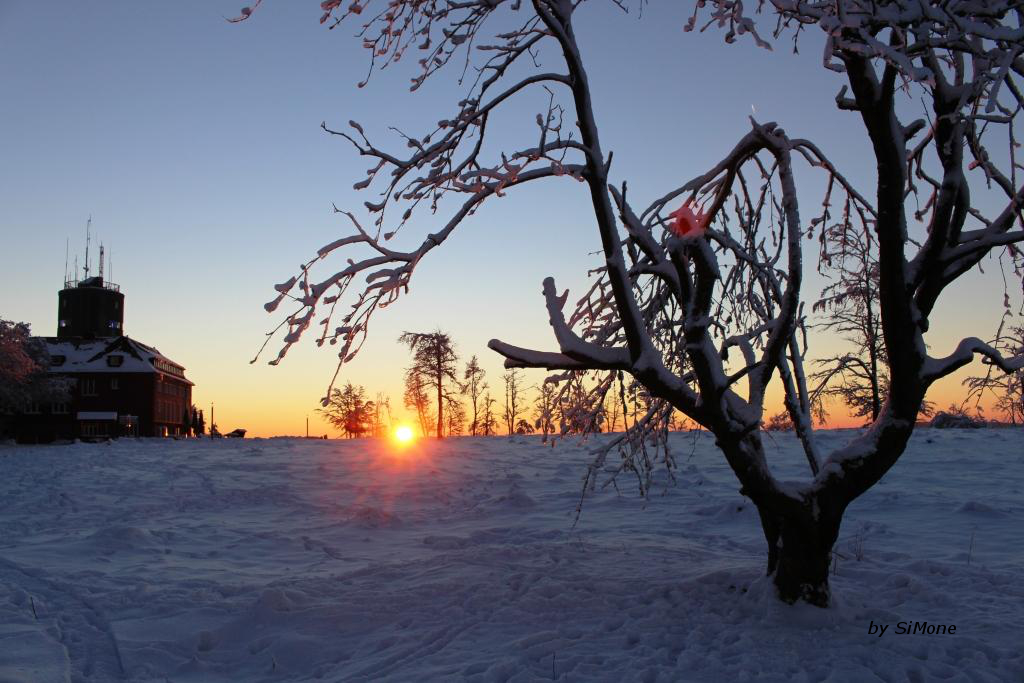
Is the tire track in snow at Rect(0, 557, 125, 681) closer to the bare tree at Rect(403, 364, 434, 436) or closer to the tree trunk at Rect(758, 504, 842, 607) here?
the tree trunk at Rect(758, 504, 842, 607)

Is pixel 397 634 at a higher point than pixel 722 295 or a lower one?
lower

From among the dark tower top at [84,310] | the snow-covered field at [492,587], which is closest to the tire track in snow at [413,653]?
the snow-covered field at [492,587]

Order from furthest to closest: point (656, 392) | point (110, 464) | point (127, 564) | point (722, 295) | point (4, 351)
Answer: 1. point (4, 351)
2. point (110, 464)
3. point (127, 564)
4. point (722, 295)
5. point (656, 392)

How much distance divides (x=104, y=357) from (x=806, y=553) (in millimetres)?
61791

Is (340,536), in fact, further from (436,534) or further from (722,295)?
(722,295)

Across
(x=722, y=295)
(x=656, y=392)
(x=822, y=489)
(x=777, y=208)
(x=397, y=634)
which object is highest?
(x=777, y=208)

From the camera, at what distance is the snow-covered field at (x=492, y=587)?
5043 mm

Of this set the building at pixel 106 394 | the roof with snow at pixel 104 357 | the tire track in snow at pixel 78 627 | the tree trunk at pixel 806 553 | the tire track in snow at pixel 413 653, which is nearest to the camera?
the tire track in snow at pixel 413 653

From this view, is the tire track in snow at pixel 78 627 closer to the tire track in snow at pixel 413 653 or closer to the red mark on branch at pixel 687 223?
the tire track in snow at pixel 413 653

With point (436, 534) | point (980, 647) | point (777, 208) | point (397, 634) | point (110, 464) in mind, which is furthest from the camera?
point (110, 464)

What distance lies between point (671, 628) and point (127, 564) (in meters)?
6.47

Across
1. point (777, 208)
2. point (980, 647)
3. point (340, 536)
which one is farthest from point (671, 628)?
point (340, 536)

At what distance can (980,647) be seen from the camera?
505cm

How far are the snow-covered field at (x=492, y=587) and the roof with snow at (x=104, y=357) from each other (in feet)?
156
